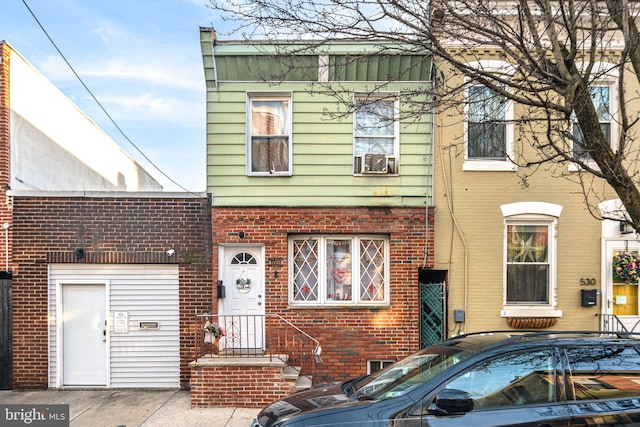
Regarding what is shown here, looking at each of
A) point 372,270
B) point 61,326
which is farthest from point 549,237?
point 61,326

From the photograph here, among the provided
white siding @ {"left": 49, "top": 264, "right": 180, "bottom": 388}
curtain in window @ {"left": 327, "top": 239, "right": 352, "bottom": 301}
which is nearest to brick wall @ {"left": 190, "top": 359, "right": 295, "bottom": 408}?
white siding @ {"left": 49, "top": 264, "right": 180, "bottom": 388}

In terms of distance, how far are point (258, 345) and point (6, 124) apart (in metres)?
6.16

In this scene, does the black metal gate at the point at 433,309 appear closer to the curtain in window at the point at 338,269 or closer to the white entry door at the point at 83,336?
the curtain in window at the point at 338,269

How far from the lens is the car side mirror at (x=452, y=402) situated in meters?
3.28

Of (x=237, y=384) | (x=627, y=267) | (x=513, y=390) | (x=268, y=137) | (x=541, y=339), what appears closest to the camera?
(x=513, y=390)

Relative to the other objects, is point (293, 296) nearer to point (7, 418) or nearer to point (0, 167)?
point (7, 418)

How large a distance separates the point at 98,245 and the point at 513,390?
7.18m

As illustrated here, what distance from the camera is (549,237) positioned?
7770mm

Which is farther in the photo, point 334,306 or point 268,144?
point 268,144

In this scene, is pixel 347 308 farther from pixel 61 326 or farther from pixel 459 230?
pixel 61 326

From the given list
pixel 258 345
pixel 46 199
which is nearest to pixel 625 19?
pixel 258 345

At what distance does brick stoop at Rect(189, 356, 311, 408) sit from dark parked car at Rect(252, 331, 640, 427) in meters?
2.80

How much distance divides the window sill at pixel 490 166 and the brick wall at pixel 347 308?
3.78 ft

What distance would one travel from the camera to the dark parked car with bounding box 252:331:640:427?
331 cm
